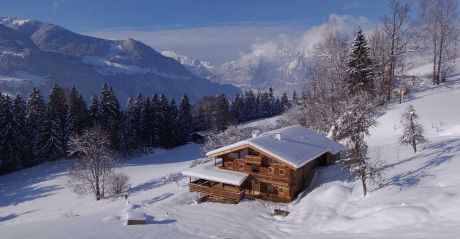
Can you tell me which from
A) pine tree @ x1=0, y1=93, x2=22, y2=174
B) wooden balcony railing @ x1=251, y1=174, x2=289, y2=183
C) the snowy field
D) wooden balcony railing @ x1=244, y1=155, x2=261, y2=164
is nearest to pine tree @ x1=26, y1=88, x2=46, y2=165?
pine tree @ x1=0, y1=93, x2=22, y2=174

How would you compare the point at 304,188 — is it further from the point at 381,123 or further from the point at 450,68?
the point at 450,68

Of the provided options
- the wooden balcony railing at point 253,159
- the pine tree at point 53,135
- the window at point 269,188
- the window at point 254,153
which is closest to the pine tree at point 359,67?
the window at point 254,153

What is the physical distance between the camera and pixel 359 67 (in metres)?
52.6

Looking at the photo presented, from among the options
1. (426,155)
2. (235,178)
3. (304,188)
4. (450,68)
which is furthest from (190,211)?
(450,68)

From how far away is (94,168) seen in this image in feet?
155

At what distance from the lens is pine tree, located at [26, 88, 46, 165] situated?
6438cm

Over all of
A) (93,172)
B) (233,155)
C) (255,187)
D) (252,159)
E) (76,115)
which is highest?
(76,115)

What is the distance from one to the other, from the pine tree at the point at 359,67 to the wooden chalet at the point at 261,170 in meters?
17.5

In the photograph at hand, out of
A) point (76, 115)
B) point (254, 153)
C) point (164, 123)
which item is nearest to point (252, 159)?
point (254, 153)

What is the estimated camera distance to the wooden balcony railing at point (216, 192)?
34219 millimetres

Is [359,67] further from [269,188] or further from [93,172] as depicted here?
[93,172]

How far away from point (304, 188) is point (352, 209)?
1009 cm

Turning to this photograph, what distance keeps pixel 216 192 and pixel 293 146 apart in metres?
8.26

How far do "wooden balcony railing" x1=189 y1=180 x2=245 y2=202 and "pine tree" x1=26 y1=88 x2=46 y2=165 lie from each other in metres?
39.2
